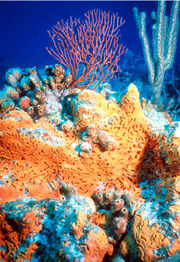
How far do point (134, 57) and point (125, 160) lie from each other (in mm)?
19891

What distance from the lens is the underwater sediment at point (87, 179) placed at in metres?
1.68

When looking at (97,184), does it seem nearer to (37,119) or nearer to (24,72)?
(37,119)

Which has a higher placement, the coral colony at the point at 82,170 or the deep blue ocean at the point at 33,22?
the deep blue ocean at the point at 33,22

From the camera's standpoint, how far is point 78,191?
8.43 feet

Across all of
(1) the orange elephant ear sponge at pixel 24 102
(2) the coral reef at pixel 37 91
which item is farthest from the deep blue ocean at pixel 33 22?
(1) the orange elephant ear sponge at pixel 24 102

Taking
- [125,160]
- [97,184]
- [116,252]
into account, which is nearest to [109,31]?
[125,160]

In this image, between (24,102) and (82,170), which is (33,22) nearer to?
(24,102)

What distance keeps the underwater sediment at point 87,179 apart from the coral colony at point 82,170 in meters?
0.01

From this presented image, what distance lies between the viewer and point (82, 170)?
260cm

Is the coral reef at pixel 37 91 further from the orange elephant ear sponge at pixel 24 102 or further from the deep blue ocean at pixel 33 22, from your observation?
the deep blue ocean at pixel 33 22

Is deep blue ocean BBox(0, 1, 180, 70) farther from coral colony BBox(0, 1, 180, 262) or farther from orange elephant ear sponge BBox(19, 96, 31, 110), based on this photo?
orange elephant ear sponge BBox(19, 96, 31, 110)

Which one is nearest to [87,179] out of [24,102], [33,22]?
[24,102]

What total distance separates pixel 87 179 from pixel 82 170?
19 cm

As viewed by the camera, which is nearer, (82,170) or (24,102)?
(82,170)
